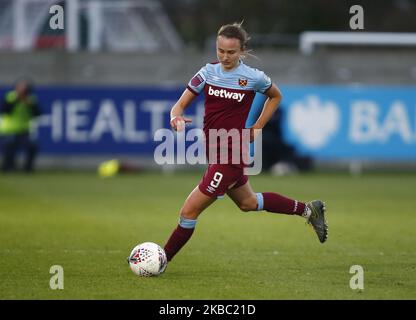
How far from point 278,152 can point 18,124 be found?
5717mm

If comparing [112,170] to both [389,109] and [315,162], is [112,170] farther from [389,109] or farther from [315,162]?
[389,109]

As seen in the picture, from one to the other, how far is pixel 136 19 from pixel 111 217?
60.0 feet

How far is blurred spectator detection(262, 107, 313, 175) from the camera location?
22.3m

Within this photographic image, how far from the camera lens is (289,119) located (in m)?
22.5

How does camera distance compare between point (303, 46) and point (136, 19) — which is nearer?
point (303, 46)

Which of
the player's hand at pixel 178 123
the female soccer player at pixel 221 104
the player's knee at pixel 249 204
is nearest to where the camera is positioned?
the player's hand at pixel 178 123

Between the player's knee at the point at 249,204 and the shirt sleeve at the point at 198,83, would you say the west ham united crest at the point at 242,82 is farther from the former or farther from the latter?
the player's knee at the point at 249,204

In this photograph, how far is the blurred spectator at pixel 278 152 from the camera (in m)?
22.3

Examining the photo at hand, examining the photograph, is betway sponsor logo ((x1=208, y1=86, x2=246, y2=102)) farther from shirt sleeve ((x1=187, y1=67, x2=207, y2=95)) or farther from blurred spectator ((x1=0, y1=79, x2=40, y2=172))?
blurred spectator ((x1=0, y1=79, x2=40, y2=172))

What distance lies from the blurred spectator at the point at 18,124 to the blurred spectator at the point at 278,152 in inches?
199

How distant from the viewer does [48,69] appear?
25.1m

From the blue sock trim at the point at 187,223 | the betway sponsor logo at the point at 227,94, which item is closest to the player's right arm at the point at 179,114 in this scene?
the betway sponsor logo at the point at 227,94

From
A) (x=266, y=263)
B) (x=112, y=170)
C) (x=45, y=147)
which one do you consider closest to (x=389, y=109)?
(x=112, y=170)
